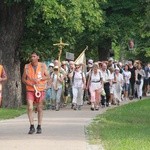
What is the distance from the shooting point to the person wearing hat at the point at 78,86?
23.7 metres

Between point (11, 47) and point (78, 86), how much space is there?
2.95 metres

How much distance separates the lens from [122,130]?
1507 cm

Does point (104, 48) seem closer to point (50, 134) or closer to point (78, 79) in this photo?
point (78, 79)

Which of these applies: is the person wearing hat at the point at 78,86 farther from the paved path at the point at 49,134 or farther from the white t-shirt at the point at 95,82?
the paved path at the point at 49,134

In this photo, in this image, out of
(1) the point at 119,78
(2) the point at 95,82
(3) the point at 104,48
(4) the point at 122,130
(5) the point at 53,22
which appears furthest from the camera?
(3) the point at 104,48

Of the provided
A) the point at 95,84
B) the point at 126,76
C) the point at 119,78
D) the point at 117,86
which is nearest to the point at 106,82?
the point at 117,86

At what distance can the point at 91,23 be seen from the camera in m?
25.2

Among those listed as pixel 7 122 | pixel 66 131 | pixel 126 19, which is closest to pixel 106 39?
pixel 126 19

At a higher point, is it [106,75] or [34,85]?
[106,75]

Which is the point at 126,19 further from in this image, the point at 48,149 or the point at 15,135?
the point at 48,149

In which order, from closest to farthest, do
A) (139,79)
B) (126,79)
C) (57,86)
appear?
(57,86)
(126,79)
(139,79)

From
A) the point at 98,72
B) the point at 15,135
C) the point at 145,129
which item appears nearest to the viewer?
the point at 15,135

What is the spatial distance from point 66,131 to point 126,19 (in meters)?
20.8

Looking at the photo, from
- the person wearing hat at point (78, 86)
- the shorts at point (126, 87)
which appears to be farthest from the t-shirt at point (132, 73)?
the person wearing hat at point (78, 86)
